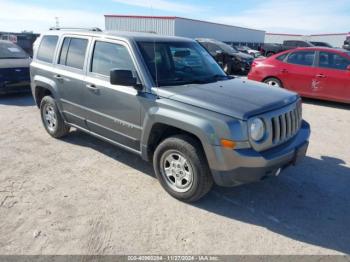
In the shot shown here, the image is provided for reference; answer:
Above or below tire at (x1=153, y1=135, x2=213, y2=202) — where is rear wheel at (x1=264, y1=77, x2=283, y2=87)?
above

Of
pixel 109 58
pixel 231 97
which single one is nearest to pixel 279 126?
pixel 231 97

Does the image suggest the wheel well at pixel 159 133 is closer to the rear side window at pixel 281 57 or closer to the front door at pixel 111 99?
the front door at pixel 111 99

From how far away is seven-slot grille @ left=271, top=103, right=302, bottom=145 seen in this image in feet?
11.4

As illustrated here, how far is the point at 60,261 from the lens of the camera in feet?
9.23

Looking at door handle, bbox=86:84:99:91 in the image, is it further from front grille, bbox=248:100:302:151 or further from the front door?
front grille, bbox=248:100:302:151

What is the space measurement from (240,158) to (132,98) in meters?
1.58

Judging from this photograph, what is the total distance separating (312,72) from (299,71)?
1.15 ft

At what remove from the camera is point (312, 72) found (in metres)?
8.69

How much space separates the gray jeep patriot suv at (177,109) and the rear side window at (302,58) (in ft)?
16.5

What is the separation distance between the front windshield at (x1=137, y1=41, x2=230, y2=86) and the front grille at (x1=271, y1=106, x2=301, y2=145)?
3.70 ft

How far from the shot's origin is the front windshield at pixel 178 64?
159 inches

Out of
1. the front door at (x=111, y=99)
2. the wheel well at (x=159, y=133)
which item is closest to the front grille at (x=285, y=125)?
the wheel well at (x=159, y=133)

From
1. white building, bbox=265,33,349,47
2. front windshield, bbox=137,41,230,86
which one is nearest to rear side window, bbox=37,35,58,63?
front windshield, bbox=137,41,230,86

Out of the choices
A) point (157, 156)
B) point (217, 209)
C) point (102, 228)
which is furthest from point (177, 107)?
point (102, 228)
